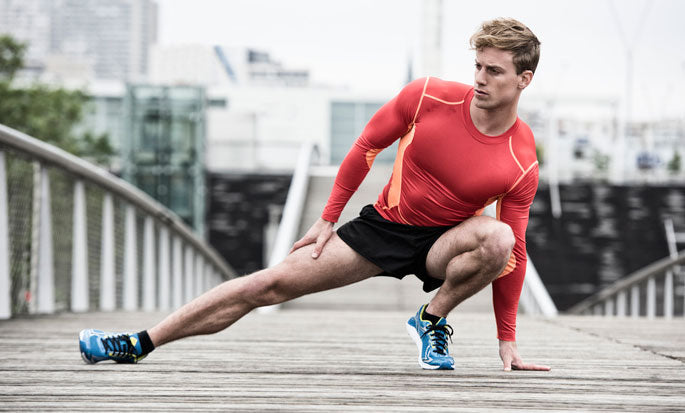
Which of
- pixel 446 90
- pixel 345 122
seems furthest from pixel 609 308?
pixel 345 122

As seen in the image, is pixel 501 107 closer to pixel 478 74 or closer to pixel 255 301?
pixel 478 74

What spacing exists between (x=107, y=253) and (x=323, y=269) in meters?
3.70

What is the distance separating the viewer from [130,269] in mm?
7496

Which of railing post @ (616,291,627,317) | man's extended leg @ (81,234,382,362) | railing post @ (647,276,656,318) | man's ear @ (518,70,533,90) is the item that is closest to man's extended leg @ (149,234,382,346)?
man's extended leg @ (81,234,382,362)

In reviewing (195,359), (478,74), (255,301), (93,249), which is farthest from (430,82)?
(93,249)

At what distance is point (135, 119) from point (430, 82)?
Answer: 23.4 m

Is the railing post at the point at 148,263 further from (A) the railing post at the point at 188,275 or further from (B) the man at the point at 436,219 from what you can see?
(B) the man at the point at 436,219

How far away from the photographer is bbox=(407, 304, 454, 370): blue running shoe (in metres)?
3.67

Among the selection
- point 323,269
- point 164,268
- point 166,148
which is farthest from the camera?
point 166,148

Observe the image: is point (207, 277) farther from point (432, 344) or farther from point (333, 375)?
point (333, 375)

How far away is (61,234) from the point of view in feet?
20.7

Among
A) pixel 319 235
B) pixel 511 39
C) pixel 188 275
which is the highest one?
pixel 511 39

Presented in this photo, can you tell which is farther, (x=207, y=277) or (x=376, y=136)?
(x=207, y=277)

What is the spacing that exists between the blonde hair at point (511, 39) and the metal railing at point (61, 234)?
285 cm
